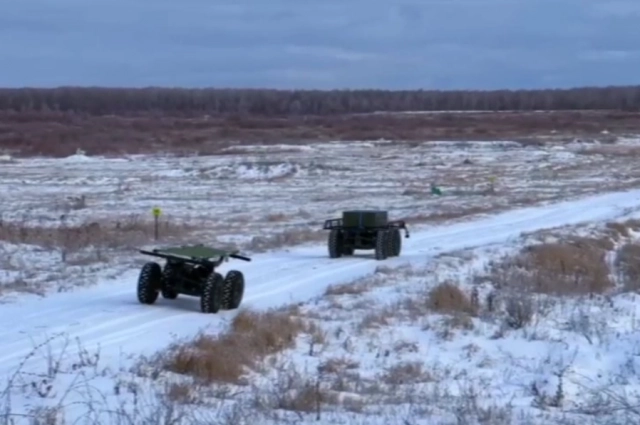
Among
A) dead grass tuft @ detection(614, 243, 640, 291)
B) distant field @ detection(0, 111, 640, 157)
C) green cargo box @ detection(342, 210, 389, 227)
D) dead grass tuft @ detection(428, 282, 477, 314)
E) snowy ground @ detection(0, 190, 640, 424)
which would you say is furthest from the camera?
distant field @ detection(0, 111, 640, 157)

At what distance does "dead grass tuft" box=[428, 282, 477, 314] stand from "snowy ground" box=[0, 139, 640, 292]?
493cm

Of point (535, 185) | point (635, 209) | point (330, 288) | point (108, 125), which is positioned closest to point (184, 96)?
point (108, 125)

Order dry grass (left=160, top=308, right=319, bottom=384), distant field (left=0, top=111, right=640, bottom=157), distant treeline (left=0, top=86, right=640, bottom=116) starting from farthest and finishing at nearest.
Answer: distant treeline (left=0, top=86, right=640, bottom=116) < distant field (left=0, top=111, right=640, bottom=157) < dry grass (left=160, top=308, right=319, bottom=384)

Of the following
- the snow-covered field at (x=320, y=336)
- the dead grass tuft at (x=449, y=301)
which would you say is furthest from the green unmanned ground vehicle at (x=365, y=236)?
the dead grass tuft at (x=449, y=301)

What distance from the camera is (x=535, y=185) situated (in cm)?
4525

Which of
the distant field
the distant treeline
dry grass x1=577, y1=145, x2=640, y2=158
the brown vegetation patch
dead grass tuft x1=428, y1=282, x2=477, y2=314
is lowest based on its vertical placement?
the distant treeline

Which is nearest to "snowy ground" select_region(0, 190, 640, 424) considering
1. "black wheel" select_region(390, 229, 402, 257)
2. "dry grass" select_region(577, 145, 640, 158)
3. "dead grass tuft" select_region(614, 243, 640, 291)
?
"dead grass tuft" select_region(614, 243, 640, 291)

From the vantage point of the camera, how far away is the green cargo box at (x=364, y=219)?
22562 millimetres

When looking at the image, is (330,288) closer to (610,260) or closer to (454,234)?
(610,260)

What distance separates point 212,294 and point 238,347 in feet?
9.15

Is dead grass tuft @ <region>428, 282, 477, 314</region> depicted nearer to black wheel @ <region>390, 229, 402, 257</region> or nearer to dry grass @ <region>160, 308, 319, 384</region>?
dry grass @ <region>160, 308, 319, 384</region>

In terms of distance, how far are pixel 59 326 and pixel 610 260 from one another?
1170 centimetres

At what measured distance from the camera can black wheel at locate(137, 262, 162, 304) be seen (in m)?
15.4

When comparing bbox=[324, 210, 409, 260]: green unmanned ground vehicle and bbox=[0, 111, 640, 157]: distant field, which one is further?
bbox=[0, 111, 640, 157]: distant field
